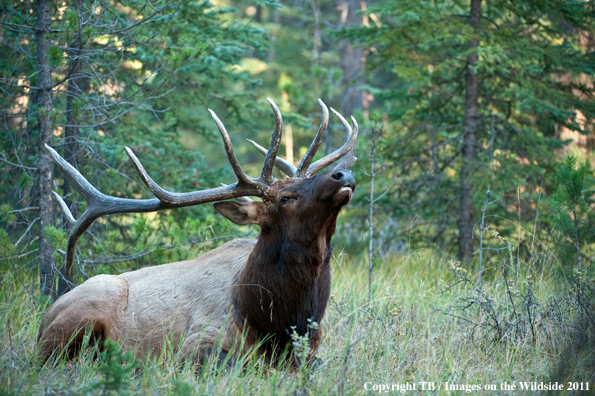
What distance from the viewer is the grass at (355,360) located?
3.37 metres

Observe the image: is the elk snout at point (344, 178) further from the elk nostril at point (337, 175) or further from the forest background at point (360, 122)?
the forest background at point (360, 122)

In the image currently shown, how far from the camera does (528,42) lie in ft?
23.2

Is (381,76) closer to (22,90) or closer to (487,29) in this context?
(487,29)

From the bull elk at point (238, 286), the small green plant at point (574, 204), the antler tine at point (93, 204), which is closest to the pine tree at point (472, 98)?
the small green plant at point (574, 204)

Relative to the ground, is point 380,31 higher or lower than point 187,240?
higher

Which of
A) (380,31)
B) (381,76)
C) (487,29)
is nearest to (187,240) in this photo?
(380,31)

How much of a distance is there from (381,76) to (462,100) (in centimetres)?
1387

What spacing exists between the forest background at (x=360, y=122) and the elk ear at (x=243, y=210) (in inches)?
58.3

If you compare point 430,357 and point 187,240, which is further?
point 187,240

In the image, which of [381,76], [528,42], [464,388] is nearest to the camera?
[464,388]

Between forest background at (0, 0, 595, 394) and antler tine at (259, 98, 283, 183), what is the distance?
1.43 meters

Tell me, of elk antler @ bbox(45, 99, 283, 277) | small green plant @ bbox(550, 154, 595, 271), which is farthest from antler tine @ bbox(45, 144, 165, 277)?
small green plant @ bbox(550, 154, 595, 271)

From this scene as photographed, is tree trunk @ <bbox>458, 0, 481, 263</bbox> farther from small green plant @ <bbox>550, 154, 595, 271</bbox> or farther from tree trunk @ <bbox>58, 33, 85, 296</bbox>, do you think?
tree trunk @ <bbox>58, 33, 85, 296</bbox>

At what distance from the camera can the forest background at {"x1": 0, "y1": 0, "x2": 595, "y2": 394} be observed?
5.24 m
